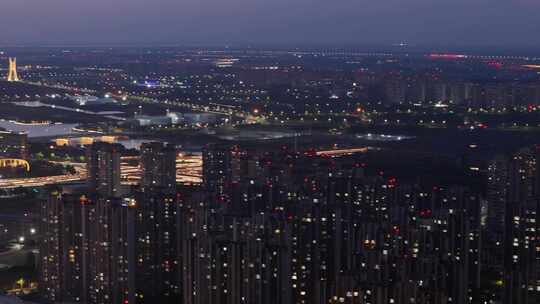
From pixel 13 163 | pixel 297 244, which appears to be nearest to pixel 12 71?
pixel 13 163

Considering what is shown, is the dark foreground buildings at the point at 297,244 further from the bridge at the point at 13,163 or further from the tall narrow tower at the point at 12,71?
the tall narrow tower at the point at 12,71

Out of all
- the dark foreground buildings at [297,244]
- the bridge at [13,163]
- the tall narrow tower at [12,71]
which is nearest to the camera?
the dark foreground buildings at [297,244]

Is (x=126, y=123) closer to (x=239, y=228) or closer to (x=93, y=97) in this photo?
(x=93, y=97)

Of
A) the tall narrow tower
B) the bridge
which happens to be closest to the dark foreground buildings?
the bridge

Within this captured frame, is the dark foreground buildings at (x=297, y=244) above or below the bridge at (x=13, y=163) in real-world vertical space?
above

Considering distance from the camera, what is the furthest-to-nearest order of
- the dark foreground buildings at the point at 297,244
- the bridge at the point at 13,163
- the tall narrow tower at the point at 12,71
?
the tall narrow tower at the point at 12,71, the bridge at the point at 13,163, the dark foreground buildings at the point at 297,244

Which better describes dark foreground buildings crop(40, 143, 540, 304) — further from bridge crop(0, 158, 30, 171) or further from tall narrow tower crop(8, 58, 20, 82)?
tall narrow tower crop(8, 58, 20, 82)

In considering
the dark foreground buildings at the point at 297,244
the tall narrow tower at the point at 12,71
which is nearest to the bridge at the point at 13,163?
the dark foreground buildings at the point at 297,244
